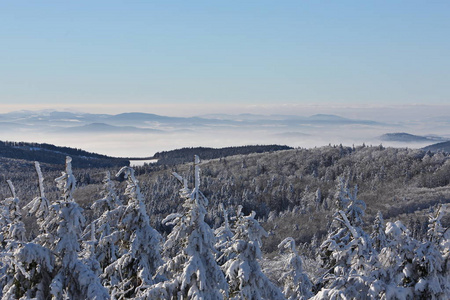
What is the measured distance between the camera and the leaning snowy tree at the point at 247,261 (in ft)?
67.2

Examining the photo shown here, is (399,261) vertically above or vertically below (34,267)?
above

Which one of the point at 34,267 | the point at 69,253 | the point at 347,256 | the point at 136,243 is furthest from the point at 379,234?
the point at 34,267

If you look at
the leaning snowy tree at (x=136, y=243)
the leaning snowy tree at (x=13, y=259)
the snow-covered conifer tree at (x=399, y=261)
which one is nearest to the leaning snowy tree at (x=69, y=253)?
the leaning snowy tree at (x=13, y=259)

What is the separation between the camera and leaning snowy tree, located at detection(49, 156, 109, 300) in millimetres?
18219

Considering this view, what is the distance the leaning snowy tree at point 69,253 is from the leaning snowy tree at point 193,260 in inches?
96.7

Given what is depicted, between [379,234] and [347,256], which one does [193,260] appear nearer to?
[347,256]

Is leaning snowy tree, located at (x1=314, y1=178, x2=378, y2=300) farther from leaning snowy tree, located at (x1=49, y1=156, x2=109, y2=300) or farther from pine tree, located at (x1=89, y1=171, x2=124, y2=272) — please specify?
pine tree, located at (x1=89, y1=171, x2=124, y2=272)

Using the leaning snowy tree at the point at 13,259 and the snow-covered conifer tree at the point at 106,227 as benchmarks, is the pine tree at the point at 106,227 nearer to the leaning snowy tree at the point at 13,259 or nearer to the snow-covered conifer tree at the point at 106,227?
the snow-covered conifer tree at the point at 106,227

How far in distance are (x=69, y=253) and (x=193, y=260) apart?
4755 mm

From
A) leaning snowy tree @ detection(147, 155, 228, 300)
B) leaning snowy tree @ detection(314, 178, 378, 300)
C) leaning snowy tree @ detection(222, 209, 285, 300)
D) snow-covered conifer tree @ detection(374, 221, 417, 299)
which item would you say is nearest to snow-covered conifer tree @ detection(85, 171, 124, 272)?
leaning snowy tree @ detection(222, 209, 285, 300)

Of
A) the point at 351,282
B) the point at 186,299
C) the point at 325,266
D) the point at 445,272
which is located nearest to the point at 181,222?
the point at 186,299

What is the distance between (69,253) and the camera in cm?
1842

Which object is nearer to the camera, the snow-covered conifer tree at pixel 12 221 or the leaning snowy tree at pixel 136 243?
the snow-covered conifer tree at pixel 12 221

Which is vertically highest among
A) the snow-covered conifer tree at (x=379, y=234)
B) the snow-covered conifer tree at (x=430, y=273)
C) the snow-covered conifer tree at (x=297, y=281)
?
the snow-covered conifer tree at (x=430, y=273)
